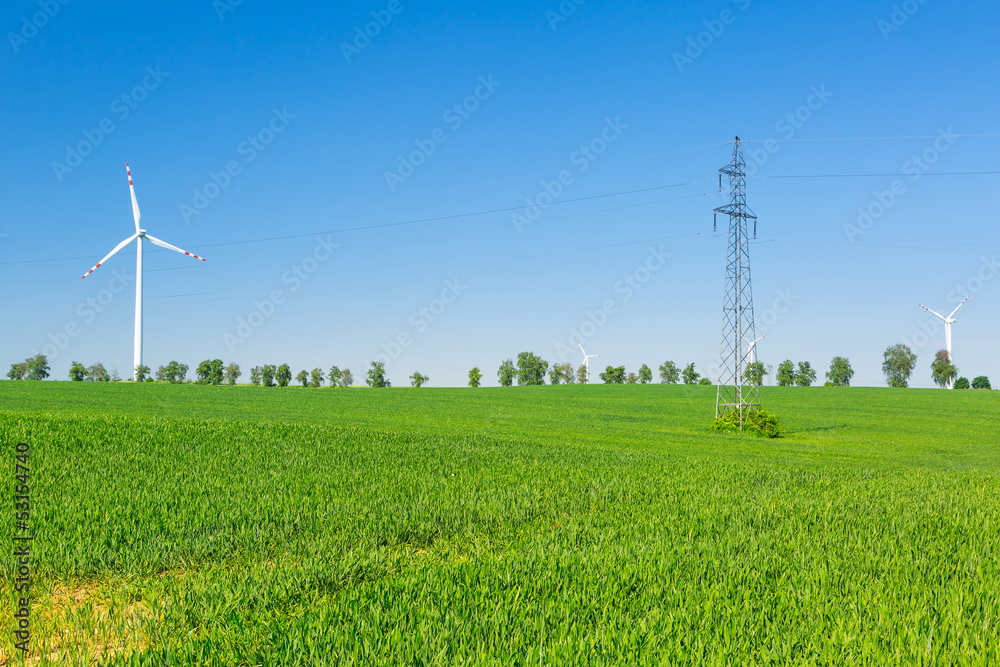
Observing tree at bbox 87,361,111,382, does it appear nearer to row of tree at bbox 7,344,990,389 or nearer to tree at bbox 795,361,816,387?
row of tree at bbox 7,344,990,389

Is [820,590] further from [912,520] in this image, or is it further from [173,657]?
[173,657]

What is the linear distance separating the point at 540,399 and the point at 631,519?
58.6 m

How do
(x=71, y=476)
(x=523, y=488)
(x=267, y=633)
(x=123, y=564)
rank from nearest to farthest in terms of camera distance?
(x=267, y=633), (x=123, y=564), (x=71, y=476), (x=523, y=488)

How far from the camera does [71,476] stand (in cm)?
1098

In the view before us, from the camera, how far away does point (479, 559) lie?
283 inches

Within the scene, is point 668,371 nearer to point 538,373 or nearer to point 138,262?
point 538,373

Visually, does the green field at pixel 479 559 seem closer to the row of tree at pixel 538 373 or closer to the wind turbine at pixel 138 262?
the wind turbine at pixel 138 262

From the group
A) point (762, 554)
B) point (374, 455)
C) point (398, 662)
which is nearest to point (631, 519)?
point (762, 554)

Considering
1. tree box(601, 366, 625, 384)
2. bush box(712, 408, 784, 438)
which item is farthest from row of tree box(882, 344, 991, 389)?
bush box(712, 408, 784, 438)

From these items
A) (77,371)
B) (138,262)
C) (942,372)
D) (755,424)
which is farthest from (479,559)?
(942,372)

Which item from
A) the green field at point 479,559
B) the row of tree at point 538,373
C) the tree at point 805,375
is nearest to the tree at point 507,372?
the row of tree at point 538,373

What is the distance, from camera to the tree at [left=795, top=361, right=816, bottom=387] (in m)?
161

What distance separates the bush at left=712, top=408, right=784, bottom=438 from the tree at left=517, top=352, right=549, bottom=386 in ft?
400

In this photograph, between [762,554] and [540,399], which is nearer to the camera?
[762,554]
